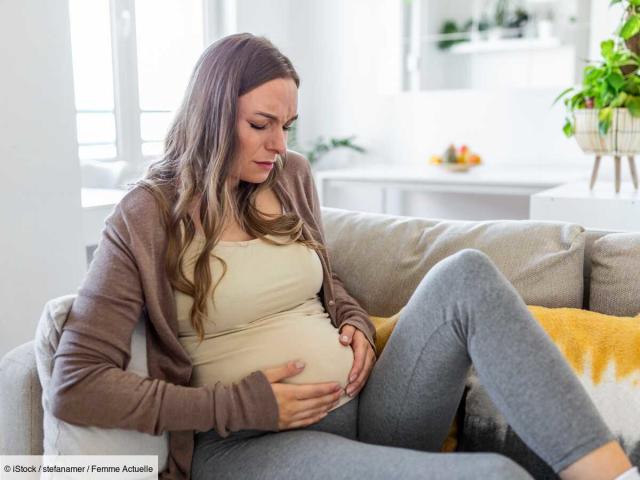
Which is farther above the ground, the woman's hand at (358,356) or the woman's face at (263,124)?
the woman's face at (263,124)

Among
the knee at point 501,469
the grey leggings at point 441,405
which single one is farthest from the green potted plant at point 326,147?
the knee at point 501,469

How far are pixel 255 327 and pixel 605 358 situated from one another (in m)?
0.62

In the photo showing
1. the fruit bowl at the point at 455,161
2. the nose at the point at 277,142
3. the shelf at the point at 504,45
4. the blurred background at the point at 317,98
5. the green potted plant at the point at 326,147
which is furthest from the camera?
the green potted plant at the point at 326,147

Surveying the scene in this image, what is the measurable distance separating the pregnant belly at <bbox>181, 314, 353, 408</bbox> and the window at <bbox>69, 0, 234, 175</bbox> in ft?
5.22

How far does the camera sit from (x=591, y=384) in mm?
1207

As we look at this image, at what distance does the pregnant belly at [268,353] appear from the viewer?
121 cm

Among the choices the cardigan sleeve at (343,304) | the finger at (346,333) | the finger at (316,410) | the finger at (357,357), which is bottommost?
the finger at (316,410)

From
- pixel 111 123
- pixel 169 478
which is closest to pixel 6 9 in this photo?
pixel 111 123

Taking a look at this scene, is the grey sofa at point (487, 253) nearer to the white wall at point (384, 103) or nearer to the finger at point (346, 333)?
the finger at point (346, 333)

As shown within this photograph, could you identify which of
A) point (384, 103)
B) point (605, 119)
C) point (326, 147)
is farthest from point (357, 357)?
point (384, 103)

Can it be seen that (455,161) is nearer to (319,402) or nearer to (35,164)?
(35,164)

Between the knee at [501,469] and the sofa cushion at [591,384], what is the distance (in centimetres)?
28

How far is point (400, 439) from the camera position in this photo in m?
1.19

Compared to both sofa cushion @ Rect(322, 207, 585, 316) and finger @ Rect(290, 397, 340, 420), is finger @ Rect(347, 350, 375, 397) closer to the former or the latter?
finger @ Rect(290, 397, 340, 420)
